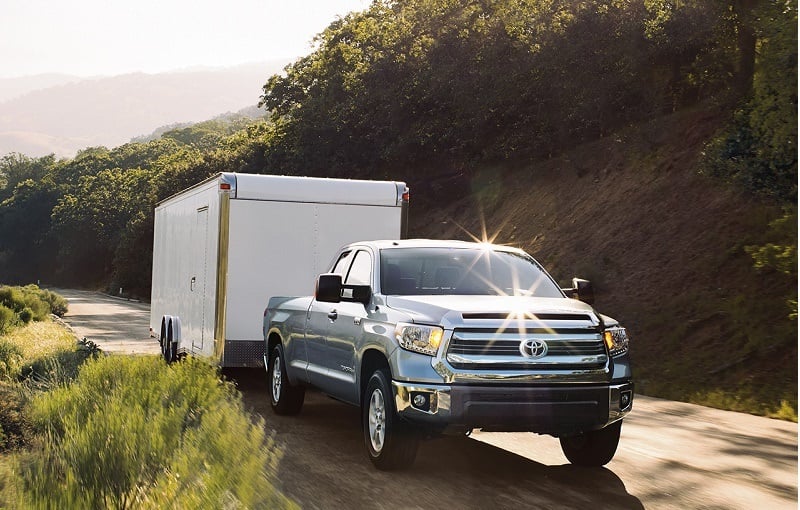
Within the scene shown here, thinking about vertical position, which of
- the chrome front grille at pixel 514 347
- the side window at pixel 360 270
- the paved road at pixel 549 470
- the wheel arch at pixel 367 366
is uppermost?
the side window at pixel 360 270

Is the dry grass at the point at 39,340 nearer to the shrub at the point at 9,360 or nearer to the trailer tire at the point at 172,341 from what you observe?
the shrub at the point at 9,360

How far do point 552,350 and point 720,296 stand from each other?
12614 millimetres

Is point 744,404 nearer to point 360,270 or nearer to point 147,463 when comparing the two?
point 360,270

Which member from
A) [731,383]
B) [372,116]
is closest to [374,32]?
[372,116]

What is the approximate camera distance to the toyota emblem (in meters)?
7.78

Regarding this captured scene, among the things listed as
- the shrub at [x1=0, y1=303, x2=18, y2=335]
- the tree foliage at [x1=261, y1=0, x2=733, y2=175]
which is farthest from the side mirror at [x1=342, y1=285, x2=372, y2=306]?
the tree foliage at [x1=261, y1=0, x2=733, y2=175]

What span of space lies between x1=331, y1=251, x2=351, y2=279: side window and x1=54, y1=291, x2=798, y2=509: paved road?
173cm

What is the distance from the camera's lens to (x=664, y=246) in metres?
23.1

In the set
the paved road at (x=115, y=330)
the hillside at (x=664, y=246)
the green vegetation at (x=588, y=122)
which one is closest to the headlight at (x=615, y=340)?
the hillside at (x=664, y=246)

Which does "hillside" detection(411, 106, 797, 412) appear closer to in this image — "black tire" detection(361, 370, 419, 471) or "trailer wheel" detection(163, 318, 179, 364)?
"black tire" detection(361, 370, 419, 471)

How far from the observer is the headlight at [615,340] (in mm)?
8219

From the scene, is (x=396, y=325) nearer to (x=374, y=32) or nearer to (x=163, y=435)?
(x=163, y=435)

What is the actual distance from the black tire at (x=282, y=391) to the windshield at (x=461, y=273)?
2.45 meters

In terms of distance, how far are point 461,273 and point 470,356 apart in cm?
194
